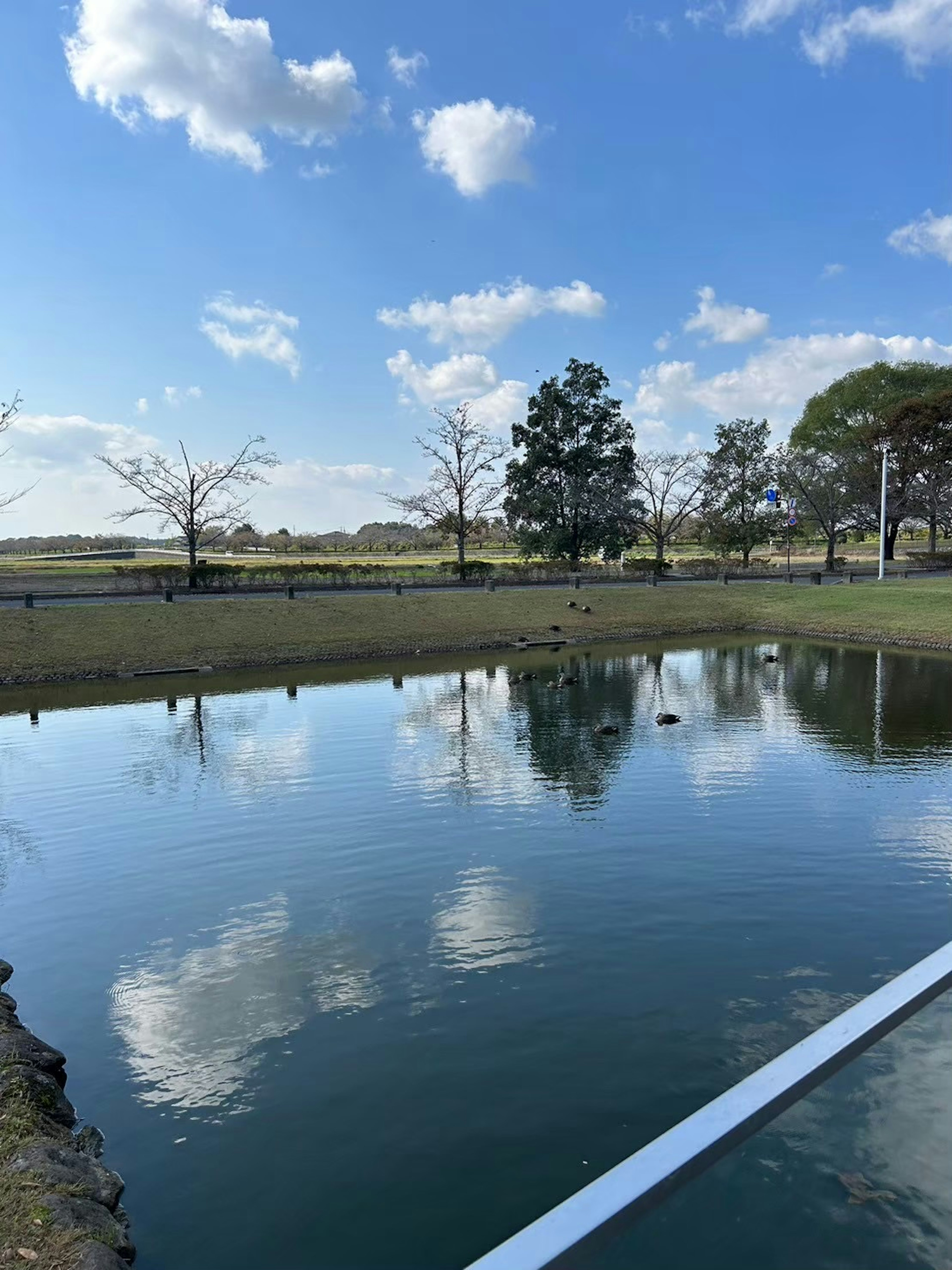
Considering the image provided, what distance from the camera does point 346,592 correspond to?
4419 cm

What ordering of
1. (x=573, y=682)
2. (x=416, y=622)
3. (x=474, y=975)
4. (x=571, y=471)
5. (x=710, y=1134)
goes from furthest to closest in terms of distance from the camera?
(x=571, y=471)
(x=416, y=622)
(x=573, y=682)
(x=474, y=975)
(x=710, y=1134)

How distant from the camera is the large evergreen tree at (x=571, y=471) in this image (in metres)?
56.2

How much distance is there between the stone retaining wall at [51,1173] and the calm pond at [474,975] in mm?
274

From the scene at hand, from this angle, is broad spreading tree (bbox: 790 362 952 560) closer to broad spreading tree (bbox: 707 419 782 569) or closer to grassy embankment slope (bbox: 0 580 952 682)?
broad spreading tree (bbox: 707 419 782 569)

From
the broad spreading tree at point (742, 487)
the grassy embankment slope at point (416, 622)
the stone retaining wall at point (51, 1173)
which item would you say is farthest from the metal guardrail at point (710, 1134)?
the broad spreading tree at point (742, 487)

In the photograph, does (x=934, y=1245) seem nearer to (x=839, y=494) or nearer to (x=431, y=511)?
(x=431, y=511)

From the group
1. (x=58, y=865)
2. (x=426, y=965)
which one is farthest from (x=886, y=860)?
(x=58, y=865)

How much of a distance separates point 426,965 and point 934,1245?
499 centimetres

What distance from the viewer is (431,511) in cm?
6119

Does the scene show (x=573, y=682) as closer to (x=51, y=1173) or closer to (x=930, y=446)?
(x=51, y=1173)

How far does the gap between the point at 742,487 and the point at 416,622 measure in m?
38.2

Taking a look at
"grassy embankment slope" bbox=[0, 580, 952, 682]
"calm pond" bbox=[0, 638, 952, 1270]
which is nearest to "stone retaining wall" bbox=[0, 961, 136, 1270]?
"calm pond" bbox=[0, 638, 952, 1270]

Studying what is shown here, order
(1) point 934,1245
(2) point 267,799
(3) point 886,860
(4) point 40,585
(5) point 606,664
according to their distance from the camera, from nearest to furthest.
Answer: (1) point 934,1245 < (3) point 886,860 < (2) point 267,799 < (5) point 606,664 < (4) point 40,585

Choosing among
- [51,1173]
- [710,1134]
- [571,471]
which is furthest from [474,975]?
[571,471]
